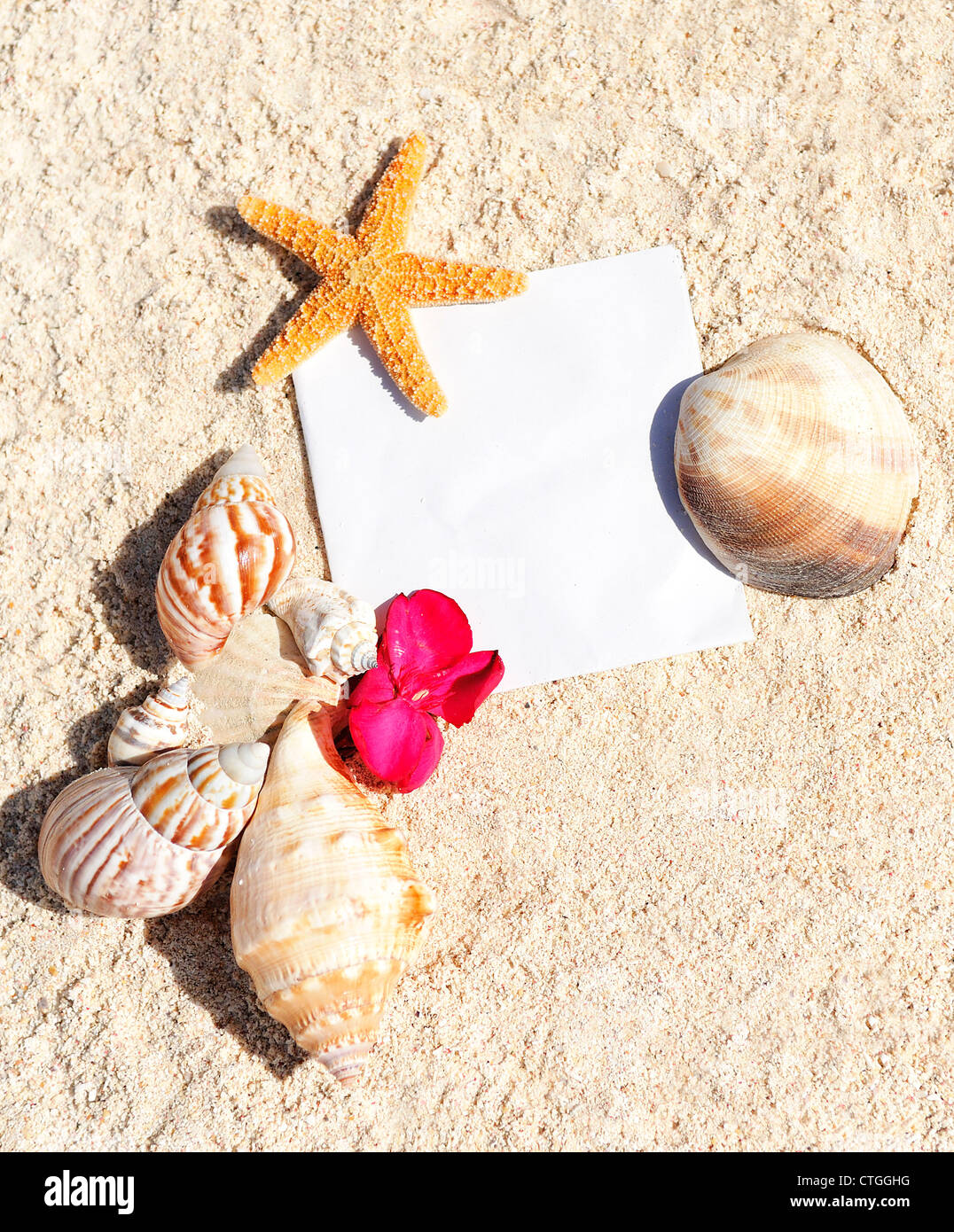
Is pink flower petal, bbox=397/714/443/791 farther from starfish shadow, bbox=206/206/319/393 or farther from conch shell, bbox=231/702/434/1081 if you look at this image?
starfish shadow, bbox=206/206/319/393

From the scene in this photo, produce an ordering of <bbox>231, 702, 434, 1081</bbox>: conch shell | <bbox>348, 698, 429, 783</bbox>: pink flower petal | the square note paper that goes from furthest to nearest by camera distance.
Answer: the square note paper < <bbox>348, 698, 429, 783</bbox>: pink flower petal < <bbox>231, 702, 434, 1081</bbox>: conch shell

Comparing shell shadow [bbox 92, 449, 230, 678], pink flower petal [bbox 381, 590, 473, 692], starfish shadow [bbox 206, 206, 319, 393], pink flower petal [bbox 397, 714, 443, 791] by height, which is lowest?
pink flower petal [bbox 397, 714, 443, 791]

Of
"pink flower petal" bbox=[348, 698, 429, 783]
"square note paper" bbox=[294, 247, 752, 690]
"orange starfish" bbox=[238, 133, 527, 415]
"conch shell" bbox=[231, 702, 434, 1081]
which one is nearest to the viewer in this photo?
"conch shell" bbox=[231, 702, 434, 1081]

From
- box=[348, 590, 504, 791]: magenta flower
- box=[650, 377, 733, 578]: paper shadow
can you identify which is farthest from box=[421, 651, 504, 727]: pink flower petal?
box=[650, 377, 733, 578]: paper shadow

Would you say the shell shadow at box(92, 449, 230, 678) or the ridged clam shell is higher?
the shell shadow at box(92, 449, 230, 678)

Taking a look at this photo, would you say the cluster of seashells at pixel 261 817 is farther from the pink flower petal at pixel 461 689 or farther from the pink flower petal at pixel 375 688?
the pink flower petal at pixel 461 689

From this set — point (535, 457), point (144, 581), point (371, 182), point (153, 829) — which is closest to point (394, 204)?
point (371, 182)
